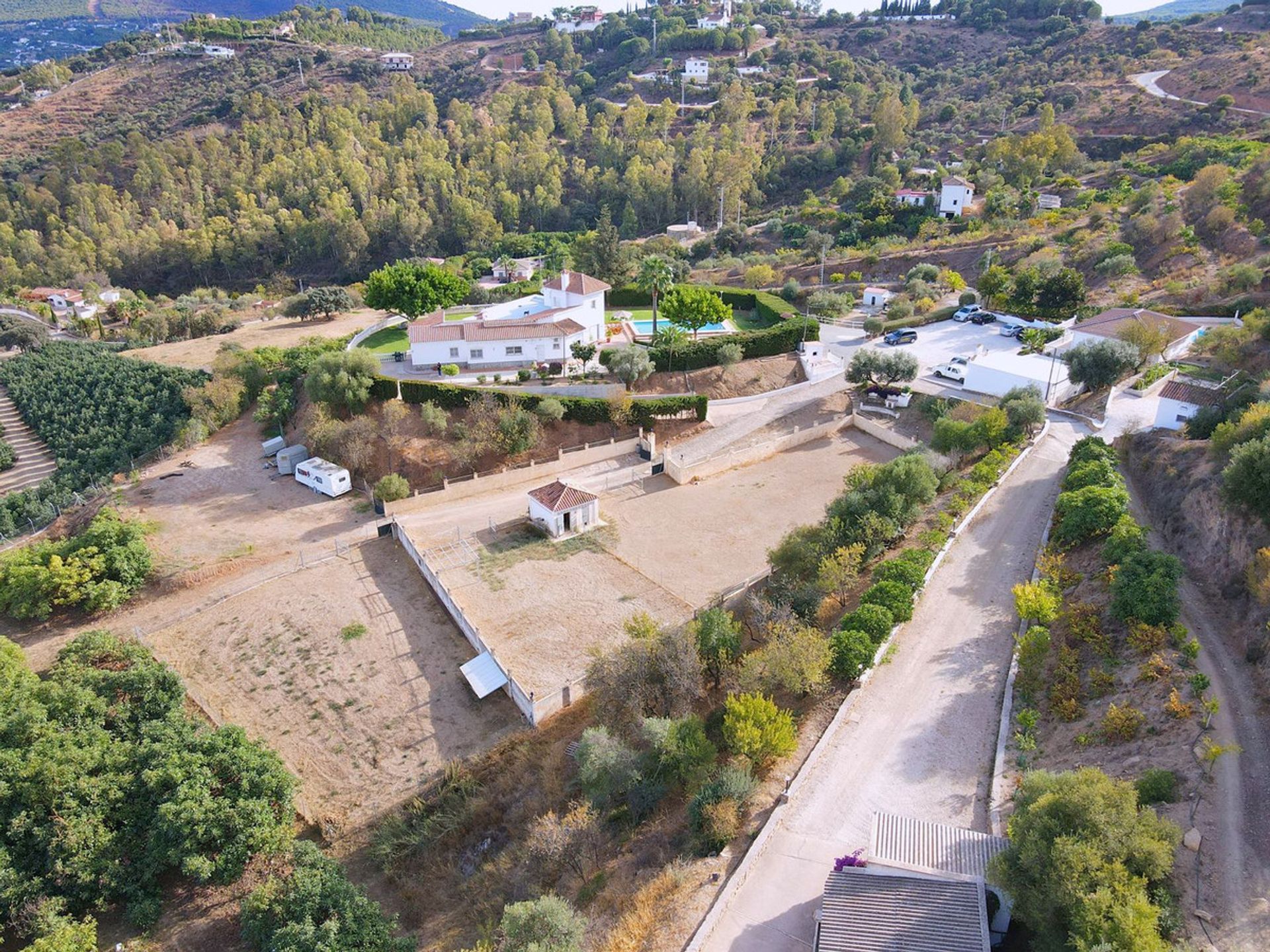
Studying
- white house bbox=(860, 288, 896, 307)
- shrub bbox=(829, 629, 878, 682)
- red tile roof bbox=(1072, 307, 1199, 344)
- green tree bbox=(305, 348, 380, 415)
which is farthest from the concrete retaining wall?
white house bbox=(860, 288, 896, 307)

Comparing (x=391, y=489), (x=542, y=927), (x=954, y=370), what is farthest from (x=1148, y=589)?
(x=391, y=489)

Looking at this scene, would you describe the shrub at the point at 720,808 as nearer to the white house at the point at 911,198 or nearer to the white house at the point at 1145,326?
the white house at the point at 1145,326

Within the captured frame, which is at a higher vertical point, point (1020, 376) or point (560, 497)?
point (1020, 376)

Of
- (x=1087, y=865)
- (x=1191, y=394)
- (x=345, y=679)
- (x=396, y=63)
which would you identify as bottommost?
(x=345, y=679)

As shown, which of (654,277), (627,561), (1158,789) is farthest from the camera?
(654,277)

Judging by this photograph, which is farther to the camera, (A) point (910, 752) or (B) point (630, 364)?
(B) point (630, 364)

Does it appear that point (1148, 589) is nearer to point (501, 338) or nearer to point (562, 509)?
point (562, 509)

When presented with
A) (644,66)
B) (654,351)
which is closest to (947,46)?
(644,66)

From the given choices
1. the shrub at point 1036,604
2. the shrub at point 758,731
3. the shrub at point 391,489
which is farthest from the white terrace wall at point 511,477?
the shrub at point 1036,604
